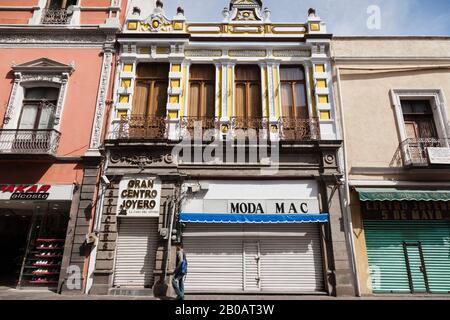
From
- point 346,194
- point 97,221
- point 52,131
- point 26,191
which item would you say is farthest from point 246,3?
point 26,191

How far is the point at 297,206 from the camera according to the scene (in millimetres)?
10219

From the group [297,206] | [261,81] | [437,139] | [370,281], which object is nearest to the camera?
[370,281]

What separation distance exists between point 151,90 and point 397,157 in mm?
9796

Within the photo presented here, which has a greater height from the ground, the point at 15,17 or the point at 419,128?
the point at 15,17

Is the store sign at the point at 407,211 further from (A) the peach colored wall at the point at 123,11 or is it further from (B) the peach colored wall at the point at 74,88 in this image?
(A) the peach colored wall at the point at 123,11

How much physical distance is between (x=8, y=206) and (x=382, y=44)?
16321 millimetres

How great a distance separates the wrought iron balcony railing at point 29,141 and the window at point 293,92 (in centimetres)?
877

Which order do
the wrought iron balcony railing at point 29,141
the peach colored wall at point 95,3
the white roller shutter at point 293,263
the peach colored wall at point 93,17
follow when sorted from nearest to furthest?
the white roller shutter at point 293,263 → the wrought iron balcony railing at point 29,141 → the peach colored wall at point 93,17 → the peach colored wall at point 95,3

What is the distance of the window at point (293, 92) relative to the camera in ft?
38.0

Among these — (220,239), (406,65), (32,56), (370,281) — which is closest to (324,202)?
(370,281)

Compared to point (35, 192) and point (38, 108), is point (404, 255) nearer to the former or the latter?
point (35, 192)

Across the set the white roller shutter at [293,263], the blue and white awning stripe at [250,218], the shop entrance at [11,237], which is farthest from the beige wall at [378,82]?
the shop entrance at [11,237]

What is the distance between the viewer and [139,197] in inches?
408

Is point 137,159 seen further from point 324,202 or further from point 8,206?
point 324,202
